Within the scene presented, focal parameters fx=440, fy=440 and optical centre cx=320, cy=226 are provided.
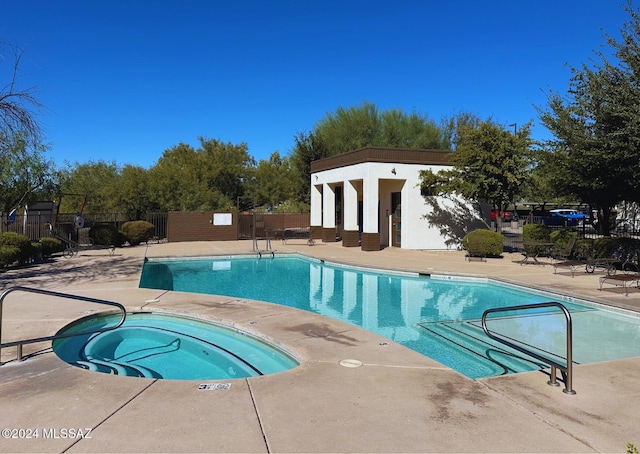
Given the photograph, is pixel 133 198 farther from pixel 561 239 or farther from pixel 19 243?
pixel 561 239

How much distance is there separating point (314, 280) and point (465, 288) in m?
4.80

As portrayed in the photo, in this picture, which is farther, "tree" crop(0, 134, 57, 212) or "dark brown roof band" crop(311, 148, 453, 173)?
"tree" crop(0, 134, 57, 212)

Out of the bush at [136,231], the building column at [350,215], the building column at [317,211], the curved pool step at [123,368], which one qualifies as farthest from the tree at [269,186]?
the curved pool step at [123,368]

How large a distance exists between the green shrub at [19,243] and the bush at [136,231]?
29.3 feet

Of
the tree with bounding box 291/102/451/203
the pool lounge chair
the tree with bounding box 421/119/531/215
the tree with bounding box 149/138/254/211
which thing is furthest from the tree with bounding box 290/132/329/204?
the pool lounge chair

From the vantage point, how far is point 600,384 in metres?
4.64

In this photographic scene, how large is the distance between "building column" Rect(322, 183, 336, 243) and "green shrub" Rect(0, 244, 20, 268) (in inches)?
604

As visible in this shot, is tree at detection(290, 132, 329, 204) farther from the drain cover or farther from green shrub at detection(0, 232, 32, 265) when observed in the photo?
the drain cover

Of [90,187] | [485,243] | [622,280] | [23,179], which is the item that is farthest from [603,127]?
[90,187]

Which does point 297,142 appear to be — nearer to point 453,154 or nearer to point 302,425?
point 453,154

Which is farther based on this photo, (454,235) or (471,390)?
(454,235)

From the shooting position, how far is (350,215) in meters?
22.5

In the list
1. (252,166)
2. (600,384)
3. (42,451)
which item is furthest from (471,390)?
(252,166)

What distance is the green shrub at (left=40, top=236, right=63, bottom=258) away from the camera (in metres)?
17.3
